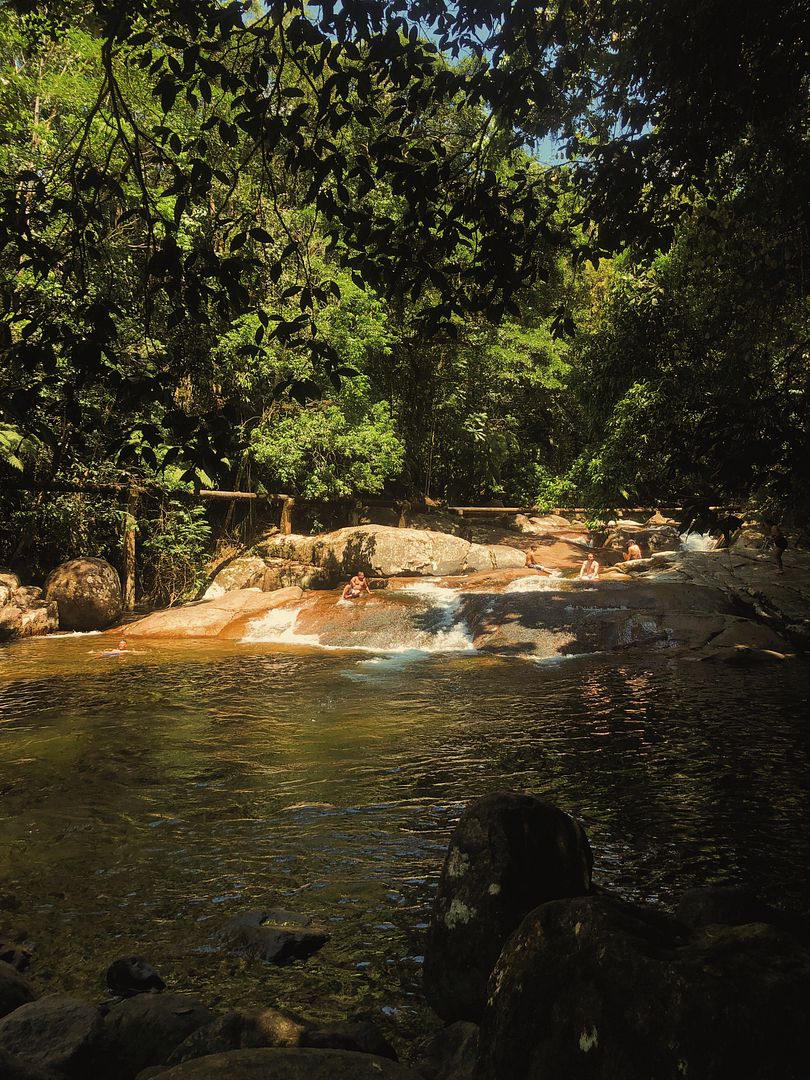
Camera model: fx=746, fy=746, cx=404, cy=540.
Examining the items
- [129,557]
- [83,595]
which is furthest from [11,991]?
[129,557]

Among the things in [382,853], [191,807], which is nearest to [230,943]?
[382,853]

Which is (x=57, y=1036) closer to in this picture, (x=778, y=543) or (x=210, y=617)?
(x=210, y=617)

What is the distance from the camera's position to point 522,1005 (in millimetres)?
2715

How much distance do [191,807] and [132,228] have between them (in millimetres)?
17426

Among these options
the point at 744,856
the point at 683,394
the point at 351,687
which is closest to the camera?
the point at 744,856

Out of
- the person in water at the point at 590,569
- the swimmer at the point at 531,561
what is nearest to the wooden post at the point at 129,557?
the swimmer at the point at 531,561

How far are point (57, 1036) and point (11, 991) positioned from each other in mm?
673

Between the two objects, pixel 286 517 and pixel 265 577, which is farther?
pixel 286 517

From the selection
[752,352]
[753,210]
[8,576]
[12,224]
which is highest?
[753,210]

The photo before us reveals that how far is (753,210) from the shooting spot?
793cm

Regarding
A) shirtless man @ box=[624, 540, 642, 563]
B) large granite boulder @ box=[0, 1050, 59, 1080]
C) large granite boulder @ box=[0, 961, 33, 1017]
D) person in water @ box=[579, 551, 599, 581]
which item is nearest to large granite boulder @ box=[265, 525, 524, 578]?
person in water @ box=[579, 551, 599, 581]

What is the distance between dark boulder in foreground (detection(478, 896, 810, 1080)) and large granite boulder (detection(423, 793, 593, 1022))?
3.18 ft

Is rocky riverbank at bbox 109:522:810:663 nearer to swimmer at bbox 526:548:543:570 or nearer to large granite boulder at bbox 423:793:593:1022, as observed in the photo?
swimmer at bbox 526:548:543:570

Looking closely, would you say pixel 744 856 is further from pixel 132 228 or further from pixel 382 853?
pixel 132 228
